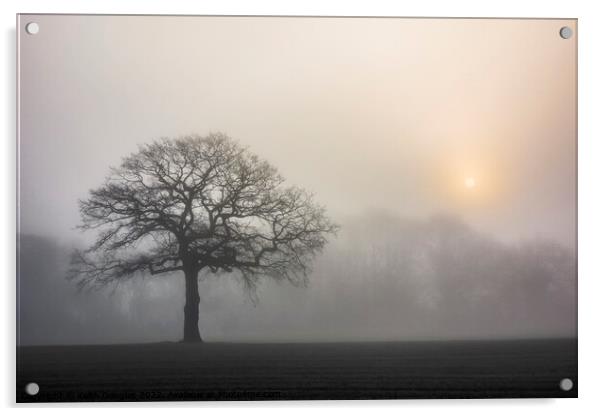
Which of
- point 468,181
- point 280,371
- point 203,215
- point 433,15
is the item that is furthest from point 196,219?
point 433,15

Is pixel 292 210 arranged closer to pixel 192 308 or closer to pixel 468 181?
pixel 192 308

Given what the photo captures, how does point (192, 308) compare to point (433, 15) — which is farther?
point (433, 15)

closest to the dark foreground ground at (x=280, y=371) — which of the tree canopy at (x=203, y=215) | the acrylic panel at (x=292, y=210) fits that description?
the acrylic panel at (x=292, y=210)

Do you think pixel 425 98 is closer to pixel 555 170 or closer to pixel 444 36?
pixel 444 36

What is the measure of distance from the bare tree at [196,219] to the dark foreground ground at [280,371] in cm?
24

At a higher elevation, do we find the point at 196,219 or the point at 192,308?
the point at 196,219

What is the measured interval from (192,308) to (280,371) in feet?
1.62

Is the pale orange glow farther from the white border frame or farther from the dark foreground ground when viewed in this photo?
the dark foreground ground

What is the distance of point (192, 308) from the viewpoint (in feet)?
10.3

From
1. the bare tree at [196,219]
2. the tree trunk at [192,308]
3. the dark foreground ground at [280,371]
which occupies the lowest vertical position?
the dark foreground ground at [280,371]

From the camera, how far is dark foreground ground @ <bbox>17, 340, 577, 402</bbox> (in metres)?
3.14

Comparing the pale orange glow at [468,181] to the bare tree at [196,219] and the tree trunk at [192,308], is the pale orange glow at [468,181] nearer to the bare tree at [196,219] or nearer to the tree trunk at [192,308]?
the bare tree at [196,219]

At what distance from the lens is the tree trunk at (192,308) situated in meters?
3.14
